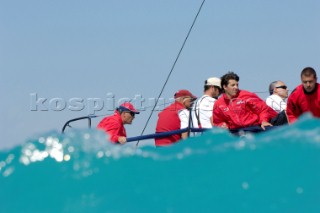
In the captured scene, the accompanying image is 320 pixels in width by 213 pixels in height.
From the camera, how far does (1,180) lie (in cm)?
2378

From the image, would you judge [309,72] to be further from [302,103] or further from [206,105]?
[206,105]

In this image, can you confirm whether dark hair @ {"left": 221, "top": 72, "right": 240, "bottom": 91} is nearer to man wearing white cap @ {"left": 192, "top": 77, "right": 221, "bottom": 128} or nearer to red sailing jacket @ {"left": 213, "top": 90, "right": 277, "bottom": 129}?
red sailing jacket @ {"left": 213, "top": 90, "right": 277, "bottom": 129}

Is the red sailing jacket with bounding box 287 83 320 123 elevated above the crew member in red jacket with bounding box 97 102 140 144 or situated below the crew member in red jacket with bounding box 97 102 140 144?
above

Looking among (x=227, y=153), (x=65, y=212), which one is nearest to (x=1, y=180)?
(x=65, y=212)

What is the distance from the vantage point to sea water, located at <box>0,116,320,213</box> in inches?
918

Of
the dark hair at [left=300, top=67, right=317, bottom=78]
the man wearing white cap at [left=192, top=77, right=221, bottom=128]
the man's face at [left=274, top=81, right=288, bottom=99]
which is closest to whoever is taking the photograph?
the dark hair at [left=300, top=67, right=317, bottom=78]

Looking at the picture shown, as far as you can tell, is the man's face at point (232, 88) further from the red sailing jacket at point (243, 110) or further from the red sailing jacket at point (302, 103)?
the red sailing jacket at point (302, 103)

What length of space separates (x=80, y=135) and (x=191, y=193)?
1359 mm

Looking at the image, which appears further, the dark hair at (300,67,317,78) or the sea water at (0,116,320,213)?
the dark hair at (300,67,317,78)

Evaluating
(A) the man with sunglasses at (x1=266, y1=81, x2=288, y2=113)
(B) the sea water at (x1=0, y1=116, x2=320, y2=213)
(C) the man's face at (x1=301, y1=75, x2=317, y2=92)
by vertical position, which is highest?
(C) the man's face at (x1=301, y1=75, x2=317, y2=92)

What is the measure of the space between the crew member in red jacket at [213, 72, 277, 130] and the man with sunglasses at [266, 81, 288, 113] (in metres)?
0.61

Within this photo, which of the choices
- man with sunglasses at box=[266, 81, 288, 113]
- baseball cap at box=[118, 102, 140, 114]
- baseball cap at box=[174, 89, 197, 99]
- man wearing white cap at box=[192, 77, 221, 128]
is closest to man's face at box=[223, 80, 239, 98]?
man wearing white cap at box=[192, 77, 221, 128]

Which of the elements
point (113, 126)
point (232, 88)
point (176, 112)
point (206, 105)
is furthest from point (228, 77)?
point (113, 126)

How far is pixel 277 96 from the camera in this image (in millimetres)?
25344
